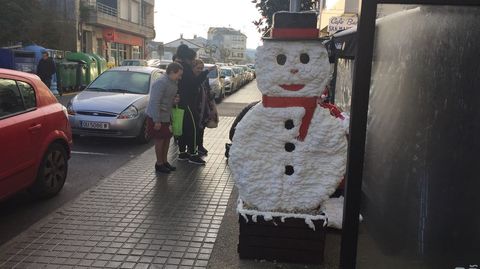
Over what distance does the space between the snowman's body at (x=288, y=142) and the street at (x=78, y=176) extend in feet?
8.25

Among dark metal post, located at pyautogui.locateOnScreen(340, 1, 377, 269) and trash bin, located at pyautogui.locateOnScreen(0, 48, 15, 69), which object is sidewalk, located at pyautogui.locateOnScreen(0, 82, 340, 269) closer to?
dark metal post, located at pyautogui.locateOnScreen(340, 1, 377, 269)

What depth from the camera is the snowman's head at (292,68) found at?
12.6 ft

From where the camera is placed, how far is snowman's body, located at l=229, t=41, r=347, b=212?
12.7 ft

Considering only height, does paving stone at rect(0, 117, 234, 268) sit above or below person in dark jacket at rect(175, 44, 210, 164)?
below

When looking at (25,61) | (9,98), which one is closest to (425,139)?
(9,98)

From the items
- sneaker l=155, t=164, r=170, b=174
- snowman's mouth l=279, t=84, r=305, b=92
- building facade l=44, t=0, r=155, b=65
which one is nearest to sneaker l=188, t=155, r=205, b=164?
sneaker l=155, t=164, r=170, b=174

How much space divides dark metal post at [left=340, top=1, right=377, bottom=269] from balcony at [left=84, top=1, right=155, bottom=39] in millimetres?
37826

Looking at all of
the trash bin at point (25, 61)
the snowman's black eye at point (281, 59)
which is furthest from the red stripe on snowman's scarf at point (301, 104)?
the trash bin at point (25, 61)

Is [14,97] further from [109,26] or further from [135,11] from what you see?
[135,11]

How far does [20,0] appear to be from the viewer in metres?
29.3

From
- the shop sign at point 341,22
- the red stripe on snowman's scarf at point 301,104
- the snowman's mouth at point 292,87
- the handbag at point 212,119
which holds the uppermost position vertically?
the shop sign at point 341,22

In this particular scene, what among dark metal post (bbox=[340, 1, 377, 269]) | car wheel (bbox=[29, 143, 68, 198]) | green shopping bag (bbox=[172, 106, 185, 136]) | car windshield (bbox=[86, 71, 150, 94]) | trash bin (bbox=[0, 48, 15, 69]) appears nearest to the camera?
dark metal post (bbox=[340, 1, 377, 269])

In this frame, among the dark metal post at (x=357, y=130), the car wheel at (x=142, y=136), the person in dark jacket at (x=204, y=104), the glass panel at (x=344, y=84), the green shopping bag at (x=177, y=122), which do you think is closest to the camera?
the dark metal post at (x=357, y=130)

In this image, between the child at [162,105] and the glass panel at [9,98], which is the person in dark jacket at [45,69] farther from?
the glass panel at [9,98]
